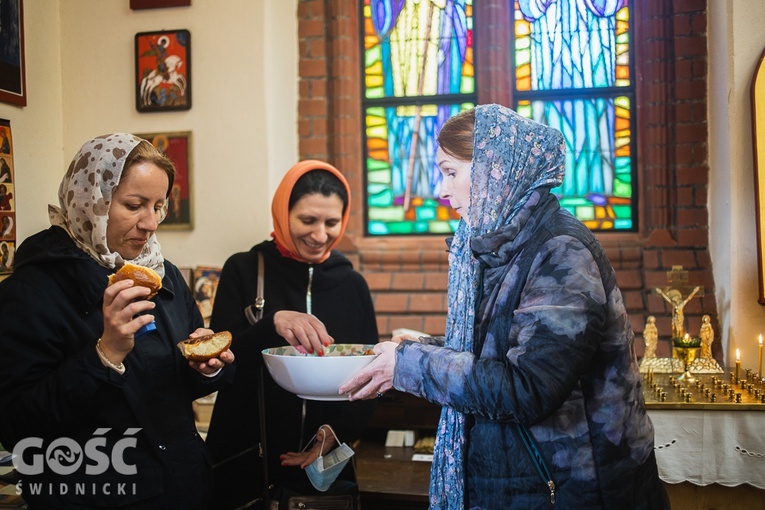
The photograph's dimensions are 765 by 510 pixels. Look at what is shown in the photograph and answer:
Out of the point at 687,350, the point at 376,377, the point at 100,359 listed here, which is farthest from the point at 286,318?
the point at 687,350

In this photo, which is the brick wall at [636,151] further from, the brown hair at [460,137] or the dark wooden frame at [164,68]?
the brown hair at [460,137]

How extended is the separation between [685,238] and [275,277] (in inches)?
90.5

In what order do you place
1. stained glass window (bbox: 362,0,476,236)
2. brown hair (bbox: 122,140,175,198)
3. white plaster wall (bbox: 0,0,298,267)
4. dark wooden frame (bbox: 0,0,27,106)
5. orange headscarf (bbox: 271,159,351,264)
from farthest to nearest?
stained glass window (bbox: 362,0,476,236), white plaster wall (bbox: 0,0,298,267), dark wooden frame (bbox: 0,0,27,106), orange headscarf (bbox: 271,159,351,264), brown hair (bbox: 122,140,175,198)

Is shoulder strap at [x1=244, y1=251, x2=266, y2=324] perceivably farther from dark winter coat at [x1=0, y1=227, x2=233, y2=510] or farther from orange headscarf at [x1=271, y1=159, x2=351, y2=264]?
dark winter coat at [x1=0, y1=227, x2=233, y2=510]

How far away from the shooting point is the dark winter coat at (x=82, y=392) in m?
1.61

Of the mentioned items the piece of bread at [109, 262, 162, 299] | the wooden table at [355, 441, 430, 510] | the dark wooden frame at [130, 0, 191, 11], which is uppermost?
the dark wooden frame at [130, 0, 191, 11]

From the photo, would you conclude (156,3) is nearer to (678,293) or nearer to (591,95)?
(591,95)

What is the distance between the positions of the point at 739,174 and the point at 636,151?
68 cm

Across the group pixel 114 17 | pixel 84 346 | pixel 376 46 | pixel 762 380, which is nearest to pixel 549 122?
pixel 376 46

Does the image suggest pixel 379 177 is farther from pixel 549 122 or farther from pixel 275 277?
pixel 275 277

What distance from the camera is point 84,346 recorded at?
1.72 m

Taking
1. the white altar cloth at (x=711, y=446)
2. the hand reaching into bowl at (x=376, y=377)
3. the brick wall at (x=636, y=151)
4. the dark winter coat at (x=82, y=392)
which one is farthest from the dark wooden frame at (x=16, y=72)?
the white altar cloth at (x=711, y=446)

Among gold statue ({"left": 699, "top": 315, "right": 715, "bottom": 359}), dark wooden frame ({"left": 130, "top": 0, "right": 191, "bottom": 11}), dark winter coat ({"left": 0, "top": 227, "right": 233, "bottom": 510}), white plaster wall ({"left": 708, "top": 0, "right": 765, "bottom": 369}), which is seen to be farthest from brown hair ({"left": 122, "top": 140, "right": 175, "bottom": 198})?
white plaster wall ({"left": 708, "top": 0, "right": 765, "bottom": 369})

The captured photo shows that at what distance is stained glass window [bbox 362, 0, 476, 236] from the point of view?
4.06 meters
